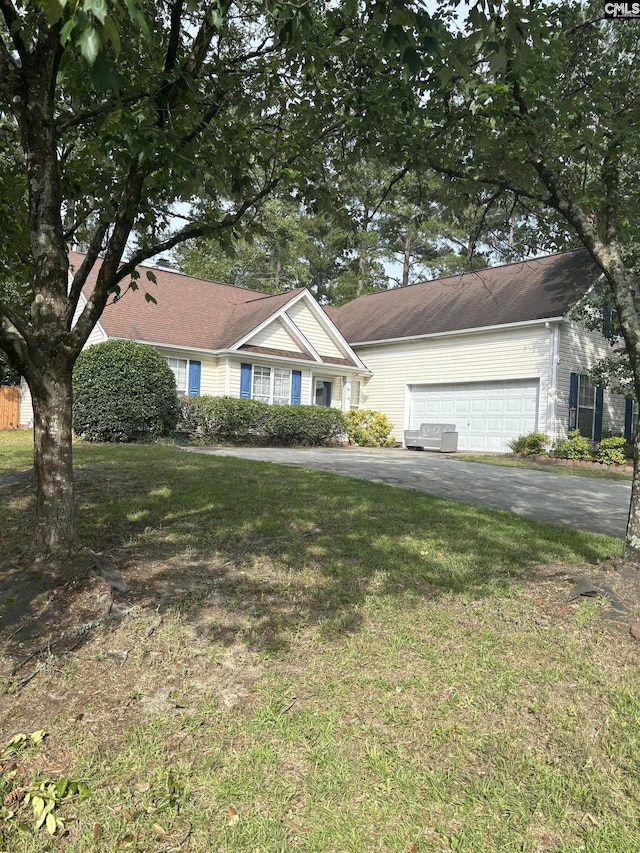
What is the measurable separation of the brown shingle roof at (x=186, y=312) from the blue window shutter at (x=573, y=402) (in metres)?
9.92

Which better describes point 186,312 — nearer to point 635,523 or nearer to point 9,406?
point 9,406

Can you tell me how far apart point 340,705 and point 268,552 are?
7.35 feet

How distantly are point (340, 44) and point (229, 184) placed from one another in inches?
56.2

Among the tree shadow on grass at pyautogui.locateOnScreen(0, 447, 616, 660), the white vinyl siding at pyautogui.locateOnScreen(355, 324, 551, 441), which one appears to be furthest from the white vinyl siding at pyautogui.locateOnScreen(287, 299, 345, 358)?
the tree shadow on grass at pyautogui.locateOnScreen(0, 447, 616, 660)

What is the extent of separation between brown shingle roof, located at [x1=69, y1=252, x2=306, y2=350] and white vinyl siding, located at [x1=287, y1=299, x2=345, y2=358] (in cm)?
75

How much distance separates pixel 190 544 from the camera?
5.43 m

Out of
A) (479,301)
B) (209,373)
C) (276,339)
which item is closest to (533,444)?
(479,301)

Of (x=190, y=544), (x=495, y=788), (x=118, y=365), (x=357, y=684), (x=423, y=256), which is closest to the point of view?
(x=495, y=788)

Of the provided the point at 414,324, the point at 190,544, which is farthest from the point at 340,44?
the point at 414,324

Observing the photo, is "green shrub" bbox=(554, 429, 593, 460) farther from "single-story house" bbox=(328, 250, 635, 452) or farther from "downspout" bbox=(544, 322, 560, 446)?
"single-story house" bbox=(328, 250, 635, 452)

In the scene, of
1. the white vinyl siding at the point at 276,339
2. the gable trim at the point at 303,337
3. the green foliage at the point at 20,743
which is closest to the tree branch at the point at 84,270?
the green foliage at the point at 20,743

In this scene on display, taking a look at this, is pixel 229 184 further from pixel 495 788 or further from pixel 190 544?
pixel 495 788

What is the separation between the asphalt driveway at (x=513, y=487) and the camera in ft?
26.1

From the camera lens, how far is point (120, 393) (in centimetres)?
1468
